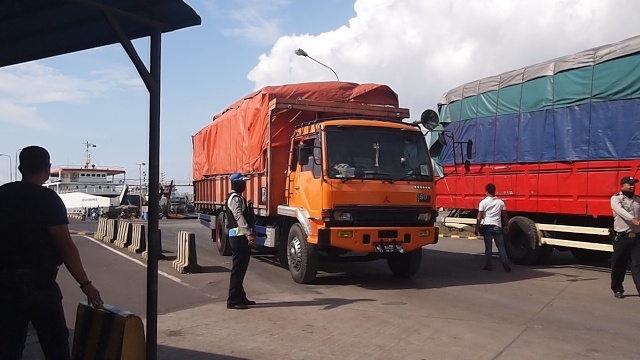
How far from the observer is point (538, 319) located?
24.4 feet

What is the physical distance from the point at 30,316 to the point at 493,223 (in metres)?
9.45

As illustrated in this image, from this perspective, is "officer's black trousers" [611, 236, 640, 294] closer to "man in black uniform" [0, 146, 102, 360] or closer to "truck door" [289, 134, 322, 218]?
"truck door" [289, 134, 322, 218]

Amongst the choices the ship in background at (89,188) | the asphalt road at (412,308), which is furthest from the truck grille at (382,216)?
the ship in background at (89,188)

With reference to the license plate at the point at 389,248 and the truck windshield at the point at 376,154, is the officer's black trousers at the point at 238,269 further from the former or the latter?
the license plate at the point at 389,248

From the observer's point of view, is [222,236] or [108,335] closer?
[108,335]

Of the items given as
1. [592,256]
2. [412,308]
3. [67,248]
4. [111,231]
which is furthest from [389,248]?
[111,231]

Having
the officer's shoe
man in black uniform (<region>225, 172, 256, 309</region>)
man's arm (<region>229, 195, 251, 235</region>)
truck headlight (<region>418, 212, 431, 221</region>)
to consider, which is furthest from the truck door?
the officer's shoe

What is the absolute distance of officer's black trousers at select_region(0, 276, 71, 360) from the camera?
3693 millimetres

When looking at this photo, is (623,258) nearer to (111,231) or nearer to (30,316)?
(30,316)

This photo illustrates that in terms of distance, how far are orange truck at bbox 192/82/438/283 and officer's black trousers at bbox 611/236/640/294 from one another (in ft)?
8.97

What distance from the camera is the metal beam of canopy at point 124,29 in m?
4.70

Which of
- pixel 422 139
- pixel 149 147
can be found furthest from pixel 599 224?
pixel 149 147

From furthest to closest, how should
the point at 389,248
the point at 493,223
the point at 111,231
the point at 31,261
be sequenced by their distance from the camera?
the point at 111,231, the point at 493,223, the point at 389,248, the point at 31,261

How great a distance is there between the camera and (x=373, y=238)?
9359 mm
